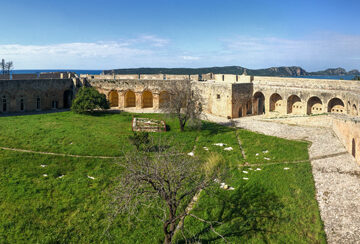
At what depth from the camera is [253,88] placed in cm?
2989

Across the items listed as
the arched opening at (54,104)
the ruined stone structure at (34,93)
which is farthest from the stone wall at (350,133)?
the arched opening at (54,104)

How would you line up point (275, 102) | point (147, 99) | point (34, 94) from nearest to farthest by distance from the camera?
point (275, 102)
point (34, 94)
point (147, 99)

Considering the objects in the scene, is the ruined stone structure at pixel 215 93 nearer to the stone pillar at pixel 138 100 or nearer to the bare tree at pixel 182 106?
the stone pillar at pixel 138 100

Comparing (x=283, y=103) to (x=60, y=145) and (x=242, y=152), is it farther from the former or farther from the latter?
(x=60, y=145)

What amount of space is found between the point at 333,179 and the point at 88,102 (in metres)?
20.4

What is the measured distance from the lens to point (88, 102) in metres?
27.5

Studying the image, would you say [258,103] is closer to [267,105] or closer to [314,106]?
[267,105]

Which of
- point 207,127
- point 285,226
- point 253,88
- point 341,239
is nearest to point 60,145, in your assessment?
point 207,127

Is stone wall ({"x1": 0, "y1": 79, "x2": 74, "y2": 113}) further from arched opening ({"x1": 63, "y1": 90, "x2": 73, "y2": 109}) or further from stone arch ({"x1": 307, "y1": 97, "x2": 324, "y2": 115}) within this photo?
stone arch ({"x1": 307, "y1": 97, "x2": 324, "y2": 115})

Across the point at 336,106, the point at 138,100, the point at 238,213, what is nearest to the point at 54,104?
the point at 138,100

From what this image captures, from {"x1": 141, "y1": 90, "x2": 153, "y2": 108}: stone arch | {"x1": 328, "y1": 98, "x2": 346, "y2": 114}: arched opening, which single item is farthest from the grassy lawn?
{"x1": 141, "y1": 90, "x2": 153, "y2": 108}: stone arch

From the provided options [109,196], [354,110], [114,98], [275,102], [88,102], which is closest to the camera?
[109,196]

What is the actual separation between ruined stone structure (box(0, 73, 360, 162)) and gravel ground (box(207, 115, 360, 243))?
2190 millimetres

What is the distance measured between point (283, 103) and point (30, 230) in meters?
22.4
